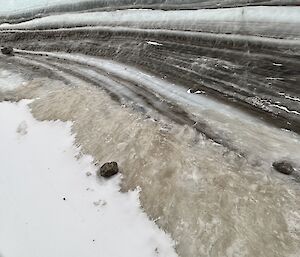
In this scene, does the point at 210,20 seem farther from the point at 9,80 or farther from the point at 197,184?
the point at 9,80

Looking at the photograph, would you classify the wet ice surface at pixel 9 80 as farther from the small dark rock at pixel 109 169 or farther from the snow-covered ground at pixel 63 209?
the small dark rock at pixel 109 169

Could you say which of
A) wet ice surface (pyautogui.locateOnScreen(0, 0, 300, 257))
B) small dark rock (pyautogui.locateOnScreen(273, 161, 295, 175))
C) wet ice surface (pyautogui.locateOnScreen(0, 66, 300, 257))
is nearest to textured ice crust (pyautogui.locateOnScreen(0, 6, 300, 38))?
wet ice surface (pyautogui.locateOnScreen(0, 0, 300, 257))

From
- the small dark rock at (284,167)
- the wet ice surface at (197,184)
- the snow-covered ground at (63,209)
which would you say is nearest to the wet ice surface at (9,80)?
the snow-covered ground at (63,209)

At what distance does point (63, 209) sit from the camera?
7875 millimetres

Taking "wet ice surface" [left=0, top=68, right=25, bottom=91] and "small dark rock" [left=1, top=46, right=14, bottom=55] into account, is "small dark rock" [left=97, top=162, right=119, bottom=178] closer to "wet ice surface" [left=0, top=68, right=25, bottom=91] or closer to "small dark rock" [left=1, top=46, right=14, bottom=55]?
"wet ice surface" [left=0, top=68, right=25, bottom=91]

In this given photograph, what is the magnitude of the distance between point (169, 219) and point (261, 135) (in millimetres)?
2478

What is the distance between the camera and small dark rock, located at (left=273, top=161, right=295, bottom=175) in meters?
7.26

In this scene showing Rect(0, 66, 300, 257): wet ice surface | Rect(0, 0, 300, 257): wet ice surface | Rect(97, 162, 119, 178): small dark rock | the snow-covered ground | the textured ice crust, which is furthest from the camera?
Result: the textured ice crust

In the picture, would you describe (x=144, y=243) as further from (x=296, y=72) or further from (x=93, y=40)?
(x=93, y=40)

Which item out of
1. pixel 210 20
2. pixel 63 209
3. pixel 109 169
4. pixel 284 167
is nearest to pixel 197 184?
pixel 284 167

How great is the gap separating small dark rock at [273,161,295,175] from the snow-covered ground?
220 centimetres

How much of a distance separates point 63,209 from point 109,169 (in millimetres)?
1088

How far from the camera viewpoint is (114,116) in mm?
9891

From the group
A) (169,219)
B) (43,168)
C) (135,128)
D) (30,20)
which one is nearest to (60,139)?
(43,168)
